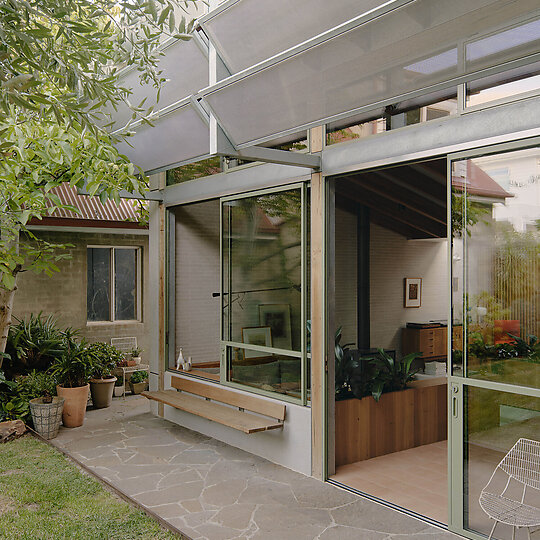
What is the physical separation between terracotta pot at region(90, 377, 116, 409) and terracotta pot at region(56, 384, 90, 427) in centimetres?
85

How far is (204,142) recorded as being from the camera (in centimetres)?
509

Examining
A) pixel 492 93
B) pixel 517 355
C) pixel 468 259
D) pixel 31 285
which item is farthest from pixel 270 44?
pixel 31 285

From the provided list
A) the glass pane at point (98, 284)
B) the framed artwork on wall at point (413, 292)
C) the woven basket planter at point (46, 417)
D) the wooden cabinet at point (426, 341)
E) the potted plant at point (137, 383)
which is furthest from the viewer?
the glass pane at point (98, 284)

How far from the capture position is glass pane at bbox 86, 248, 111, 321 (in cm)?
958

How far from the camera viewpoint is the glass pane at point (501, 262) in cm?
357

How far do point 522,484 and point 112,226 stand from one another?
22.7ft

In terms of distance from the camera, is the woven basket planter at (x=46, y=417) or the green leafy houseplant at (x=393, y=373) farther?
the woven basket planter at (x=46, y=417)

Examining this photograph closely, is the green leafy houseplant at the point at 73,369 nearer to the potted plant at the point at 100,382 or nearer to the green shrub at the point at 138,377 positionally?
the potted plant at the point at 100,382

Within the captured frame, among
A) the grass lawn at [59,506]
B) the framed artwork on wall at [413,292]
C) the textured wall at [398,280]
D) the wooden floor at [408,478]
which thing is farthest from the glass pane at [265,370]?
the framed artwork on wall at [413,292]

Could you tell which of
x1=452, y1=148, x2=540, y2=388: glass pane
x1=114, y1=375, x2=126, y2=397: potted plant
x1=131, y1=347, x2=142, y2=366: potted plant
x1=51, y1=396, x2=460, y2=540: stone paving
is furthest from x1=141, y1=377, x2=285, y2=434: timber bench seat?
x1=131, y1=347, x2=142, y2=366: potted plant

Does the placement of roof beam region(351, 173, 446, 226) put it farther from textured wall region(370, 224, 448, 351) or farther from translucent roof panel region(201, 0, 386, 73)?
translucent roof panel region(201, 0, 386, 73)

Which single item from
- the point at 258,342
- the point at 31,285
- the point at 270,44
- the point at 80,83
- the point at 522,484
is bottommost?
the point at 522,484

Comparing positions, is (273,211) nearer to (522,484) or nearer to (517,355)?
(517,355)

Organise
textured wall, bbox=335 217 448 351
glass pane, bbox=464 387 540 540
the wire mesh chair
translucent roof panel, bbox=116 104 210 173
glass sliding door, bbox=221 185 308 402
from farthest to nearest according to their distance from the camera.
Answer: textured wall, bbox=335 217 448 351
glass sliding door, bbox=221 185 308 402
translucent roof panel, bbox=116 104 210 173
glass pane, bbox=464 387 540 540
the wire mesh chair
